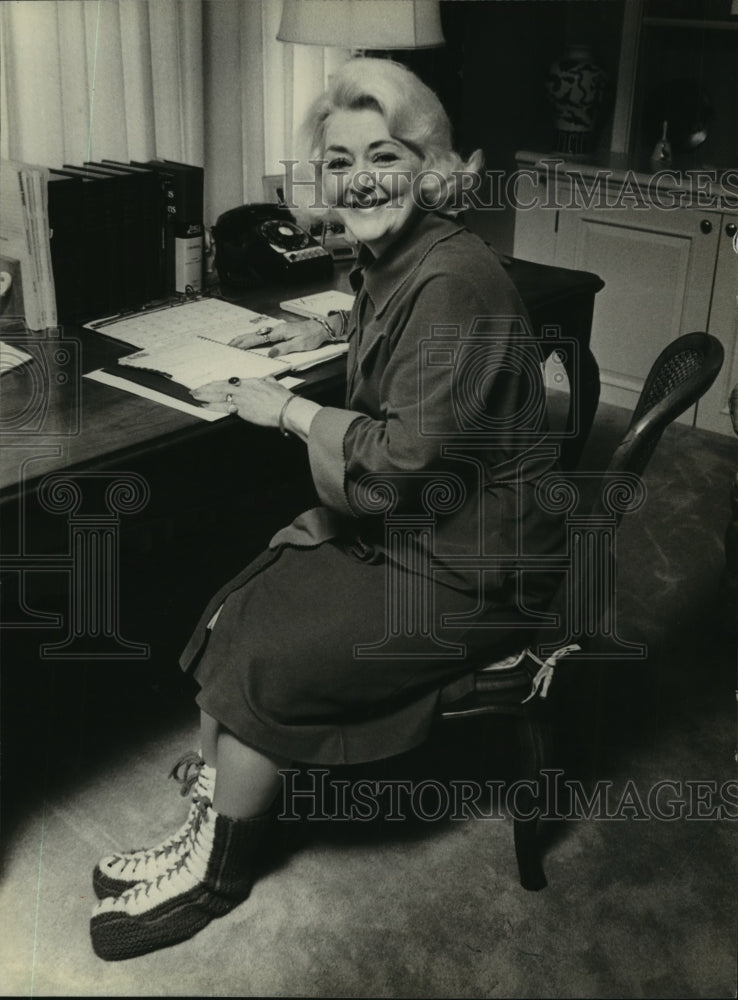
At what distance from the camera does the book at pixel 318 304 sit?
2088 mm

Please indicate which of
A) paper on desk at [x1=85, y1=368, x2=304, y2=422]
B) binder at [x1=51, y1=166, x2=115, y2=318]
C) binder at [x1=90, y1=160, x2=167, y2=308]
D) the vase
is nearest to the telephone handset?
binder at [x1=90, y1=160, x2=167, y2=308]

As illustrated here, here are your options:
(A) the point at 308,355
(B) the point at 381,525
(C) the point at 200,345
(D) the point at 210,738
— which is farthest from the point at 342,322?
(D) the point at 210,738

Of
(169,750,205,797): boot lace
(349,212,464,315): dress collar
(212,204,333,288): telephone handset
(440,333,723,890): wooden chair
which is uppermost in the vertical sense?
(349,212,464,315): dress collar

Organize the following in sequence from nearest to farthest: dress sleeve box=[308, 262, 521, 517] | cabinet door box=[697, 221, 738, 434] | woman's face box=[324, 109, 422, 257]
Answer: dress sleeve box=[308, 262, 521, 517] → woman's face box=[324, 109, 422, 257] → cabinet door box=[697, 221, 738, 434]

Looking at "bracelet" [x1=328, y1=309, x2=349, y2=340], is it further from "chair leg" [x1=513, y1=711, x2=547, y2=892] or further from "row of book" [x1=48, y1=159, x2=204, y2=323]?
"chair leg" [x1=513, y1=711, x2=547, y2=892]

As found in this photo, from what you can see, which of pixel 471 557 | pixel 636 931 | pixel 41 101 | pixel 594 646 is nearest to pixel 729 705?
pixel 594 646

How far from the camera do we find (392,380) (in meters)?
1.51

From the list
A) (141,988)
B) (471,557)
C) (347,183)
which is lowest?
(141,988)

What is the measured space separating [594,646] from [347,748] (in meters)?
1.07

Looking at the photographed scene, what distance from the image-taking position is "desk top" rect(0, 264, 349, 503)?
1.48 meters

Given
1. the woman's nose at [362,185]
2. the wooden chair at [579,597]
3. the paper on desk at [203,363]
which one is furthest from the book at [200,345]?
the wooden chair at [579,597]

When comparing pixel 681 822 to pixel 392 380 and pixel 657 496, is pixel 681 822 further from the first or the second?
pixel 657 496

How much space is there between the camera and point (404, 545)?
1.61 m

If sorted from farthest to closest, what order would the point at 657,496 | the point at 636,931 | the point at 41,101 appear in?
1. the point at 657,496
2. the point at 41,101
3. the point at 636,931
